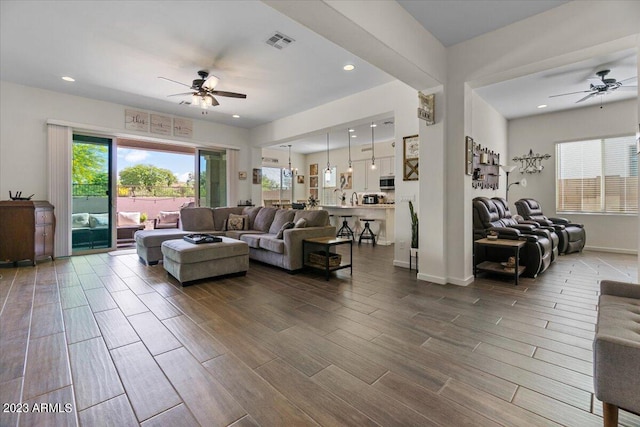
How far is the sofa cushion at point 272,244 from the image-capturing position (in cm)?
433

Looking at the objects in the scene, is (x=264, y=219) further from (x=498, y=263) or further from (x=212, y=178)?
(x=498, y=263)

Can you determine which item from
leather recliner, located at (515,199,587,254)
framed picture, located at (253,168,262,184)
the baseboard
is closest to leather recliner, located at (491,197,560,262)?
leather recliner, located at (515,199,587,254)

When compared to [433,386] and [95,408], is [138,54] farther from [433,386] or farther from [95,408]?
[433,386]

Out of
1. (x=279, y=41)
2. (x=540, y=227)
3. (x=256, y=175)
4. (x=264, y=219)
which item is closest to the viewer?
(x=279, y=41)

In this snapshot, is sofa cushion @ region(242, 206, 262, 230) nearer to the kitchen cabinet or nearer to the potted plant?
the potted plant

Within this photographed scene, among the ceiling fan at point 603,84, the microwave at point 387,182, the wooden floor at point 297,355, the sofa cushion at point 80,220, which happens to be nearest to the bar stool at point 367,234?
the microwave at point 387,182

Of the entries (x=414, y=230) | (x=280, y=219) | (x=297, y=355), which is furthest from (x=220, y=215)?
(x=297, y=355)

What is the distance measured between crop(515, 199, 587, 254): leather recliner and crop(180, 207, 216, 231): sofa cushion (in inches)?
262

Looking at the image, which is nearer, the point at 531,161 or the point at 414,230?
the point at 414,230

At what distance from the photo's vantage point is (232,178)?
773 cm

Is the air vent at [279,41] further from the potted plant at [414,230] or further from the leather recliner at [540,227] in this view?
the leather recliner at [540,227]

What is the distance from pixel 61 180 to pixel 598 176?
11.1 metres

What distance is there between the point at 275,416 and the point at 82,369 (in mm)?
1376

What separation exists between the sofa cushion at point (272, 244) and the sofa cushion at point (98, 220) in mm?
3992
